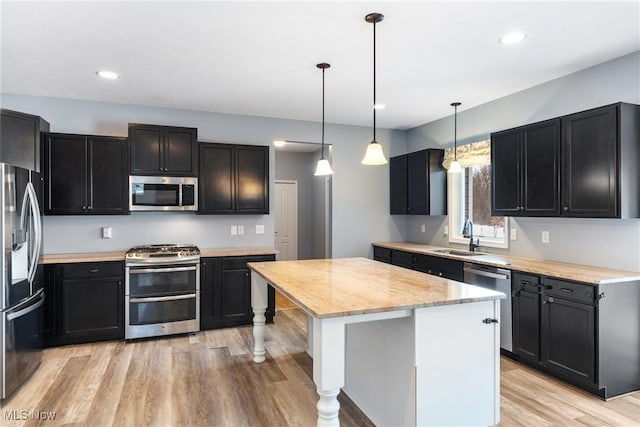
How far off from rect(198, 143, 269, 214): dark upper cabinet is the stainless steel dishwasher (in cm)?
258

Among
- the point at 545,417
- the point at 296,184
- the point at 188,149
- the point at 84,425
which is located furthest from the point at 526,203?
the point at 296,184

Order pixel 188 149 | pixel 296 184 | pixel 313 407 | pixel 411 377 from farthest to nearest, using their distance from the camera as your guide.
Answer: pixel 296 184 < pixel 188 149 < pixel 313 407 < pixel 411 377

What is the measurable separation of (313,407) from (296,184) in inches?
207

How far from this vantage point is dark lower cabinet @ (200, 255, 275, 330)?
428cm

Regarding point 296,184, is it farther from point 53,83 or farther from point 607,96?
point 607,96

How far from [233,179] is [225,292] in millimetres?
1366

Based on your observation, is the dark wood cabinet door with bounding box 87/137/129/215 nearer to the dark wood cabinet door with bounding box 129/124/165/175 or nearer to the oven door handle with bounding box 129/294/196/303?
the dark wood cabinet door with bounding box 129/124/165/175

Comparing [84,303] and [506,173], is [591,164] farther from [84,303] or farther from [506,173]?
[84,303]

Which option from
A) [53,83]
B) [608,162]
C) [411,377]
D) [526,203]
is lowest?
[411,377]

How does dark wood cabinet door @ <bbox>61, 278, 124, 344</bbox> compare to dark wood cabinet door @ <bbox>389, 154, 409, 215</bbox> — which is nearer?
dark wood cabinet door @ <bbox>61, 278, 124, 344</bbox>

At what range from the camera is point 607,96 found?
10.3 ft

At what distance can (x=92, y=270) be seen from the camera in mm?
3852

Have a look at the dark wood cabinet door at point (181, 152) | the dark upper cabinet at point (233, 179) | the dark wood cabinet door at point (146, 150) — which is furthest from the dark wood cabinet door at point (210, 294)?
the dark wood cabinet door at point (146, 150)

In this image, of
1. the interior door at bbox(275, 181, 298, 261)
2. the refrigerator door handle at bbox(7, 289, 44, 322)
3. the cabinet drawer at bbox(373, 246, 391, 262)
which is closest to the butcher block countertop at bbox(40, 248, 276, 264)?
the refrigerator door handle at bbox(7, 289, 44, 322)
